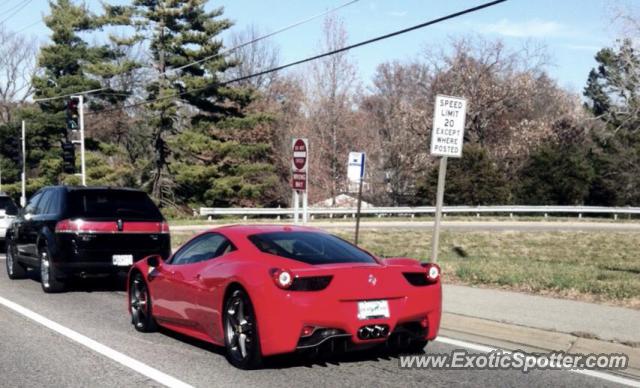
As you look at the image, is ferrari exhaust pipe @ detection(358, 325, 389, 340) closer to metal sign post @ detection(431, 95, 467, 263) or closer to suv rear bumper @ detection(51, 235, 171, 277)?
metal sign post @ detection(431, 95, 467, 263)

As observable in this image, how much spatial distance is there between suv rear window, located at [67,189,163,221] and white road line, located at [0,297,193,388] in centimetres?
228

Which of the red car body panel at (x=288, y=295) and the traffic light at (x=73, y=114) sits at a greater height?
the traffic light at (x=73, y=114)

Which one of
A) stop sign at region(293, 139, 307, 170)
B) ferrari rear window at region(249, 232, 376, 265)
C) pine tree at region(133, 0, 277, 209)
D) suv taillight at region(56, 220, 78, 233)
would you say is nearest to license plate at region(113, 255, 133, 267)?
suv taillight at region(56, 220, 78, 233)

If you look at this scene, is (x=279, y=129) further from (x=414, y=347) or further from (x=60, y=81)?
(x=414, y=347)

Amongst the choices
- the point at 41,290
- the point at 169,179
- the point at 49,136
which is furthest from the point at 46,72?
the point at 41,290

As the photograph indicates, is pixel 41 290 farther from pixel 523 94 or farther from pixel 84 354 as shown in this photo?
pixel 523 94

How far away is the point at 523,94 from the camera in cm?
5441

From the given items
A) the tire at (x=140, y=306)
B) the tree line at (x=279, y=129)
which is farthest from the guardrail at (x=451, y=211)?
the tire at (x=140, y=306)

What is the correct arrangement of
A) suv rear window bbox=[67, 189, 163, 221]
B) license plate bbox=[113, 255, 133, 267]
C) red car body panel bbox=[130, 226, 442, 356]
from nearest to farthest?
red car body panel bbox=[130, 226, 442, 356] < license plate bbox=[113, 255, 133, 267] < suv rear window bbox=[67, 189, 163, 221]

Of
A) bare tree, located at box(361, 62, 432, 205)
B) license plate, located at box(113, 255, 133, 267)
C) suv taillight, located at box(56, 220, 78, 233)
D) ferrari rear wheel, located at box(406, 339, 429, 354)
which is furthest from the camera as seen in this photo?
bare tree, located at box(361, 62, 432, 205)

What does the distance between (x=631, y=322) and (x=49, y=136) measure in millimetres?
53609

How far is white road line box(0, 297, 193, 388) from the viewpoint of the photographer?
6.48m

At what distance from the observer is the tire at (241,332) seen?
667 cm

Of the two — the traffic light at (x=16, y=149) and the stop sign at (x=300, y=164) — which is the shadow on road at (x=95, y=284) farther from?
the traffic light at (x=16, y=149)
